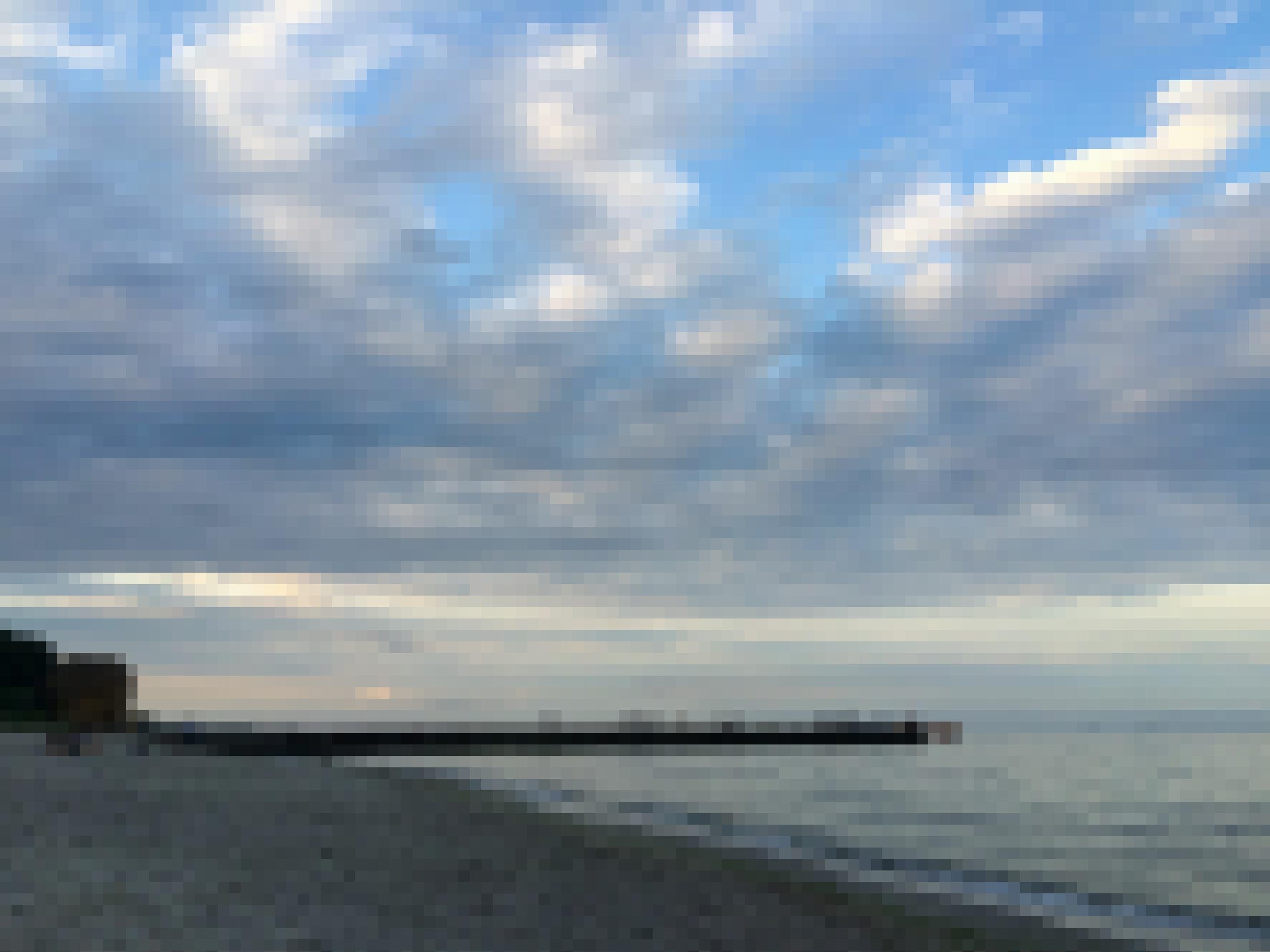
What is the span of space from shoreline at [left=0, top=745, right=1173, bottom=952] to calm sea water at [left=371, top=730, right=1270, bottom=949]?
392 centimetres

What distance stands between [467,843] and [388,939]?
33.1 ft

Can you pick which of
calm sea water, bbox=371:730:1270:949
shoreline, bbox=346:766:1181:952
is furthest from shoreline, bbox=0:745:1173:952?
calm sea water, bbox=371:730:1270:949

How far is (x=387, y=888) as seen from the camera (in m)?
17.6

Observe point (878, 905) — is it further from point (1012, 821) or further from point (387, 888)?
point (1012, 821)

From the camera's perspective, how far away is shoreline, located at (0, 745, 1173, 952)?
551 inches

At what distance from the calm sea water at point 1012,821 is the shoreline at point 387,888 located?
392 cm

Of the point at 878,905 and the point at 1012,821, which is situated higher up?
the point at 878,905

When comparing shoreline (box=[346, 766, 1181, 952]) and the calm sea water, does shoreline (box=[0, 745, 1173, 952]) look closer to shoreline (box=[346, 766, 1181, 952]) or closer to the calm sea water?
shoreline (box=[346, 766, 1181, 952])

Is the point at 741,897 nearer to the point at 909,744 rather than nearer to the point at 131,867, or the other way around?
the point at 131,867

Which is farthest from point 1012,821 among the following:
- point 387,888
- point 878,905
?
Result: point 387,888

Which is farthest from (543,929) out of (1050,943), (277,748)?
(277,748)

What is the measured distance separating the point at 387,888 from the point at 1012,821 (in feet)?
97.7

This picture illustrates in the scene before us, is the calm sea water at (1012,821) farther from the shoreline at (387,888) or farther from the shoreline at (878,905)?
the shoreline at (387,888)

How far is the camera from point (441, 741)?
385 ft
